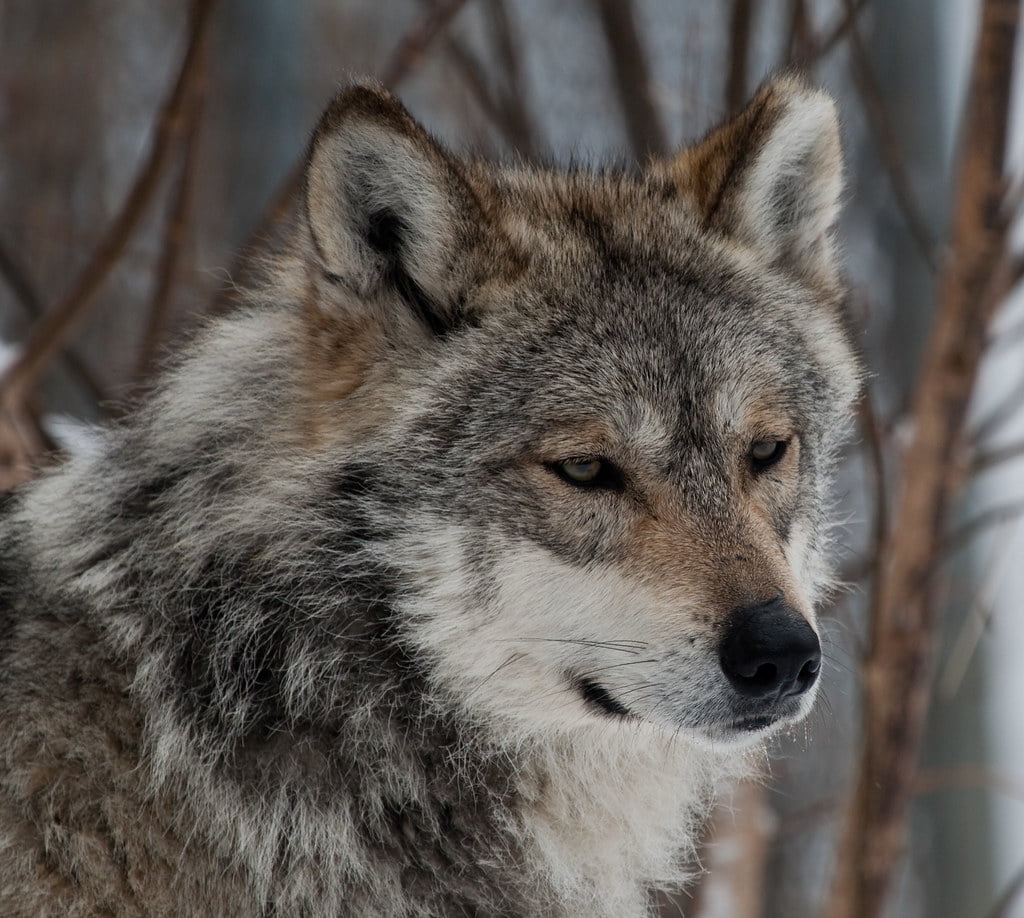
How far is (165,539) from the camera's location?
3059 mm

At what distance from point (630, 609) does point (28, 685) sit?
1335 millimetres

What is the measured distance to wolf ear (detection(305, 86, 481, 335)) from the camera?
2850 mm

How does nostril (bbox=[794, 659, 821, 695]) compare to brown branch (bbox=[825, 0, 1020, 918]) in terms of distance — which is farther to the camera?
brown branch (bbox=[825, 0, 1020, 918])

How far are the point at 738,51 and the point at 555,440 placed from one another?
2.25m

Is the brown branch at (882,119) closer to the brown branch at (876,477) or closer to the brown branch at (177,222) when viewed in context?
the brown branch at (876,477)

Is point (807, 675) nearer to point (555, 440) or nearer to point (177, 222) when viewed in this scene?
point (555, 440)

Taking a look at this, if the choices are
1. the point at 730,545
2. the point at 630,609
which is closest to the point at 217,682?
the point at 630,609

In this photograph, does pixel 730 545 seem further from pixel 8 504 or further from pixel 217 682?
pixel 8 504

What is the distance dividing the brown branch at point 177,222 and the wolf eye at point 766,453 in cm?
205

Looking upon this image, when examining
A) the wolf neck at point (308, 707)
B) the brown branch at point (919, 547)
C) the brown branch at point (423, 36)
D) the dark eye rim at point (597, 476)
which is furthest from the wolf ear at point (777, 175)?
the wolf neck at point (308, 707)

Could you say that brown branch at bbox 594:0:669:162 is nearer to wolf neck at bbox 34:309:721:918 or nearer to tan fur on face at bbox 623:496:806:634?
tan fur on face at bbox 623:496:806:634

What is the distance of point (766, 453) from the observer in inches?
124

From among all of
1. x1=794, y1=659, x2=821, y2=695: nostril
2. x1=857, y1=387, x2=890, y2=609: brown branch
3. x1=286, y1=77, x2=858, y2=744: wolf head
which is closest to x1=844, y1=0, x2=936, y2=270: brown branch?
x1=857, y1=387, x2=890, y2=609: brown branch

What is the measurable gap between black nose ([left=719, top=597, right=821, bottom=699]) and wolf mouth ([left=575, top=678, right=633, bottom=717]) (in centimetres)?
30
